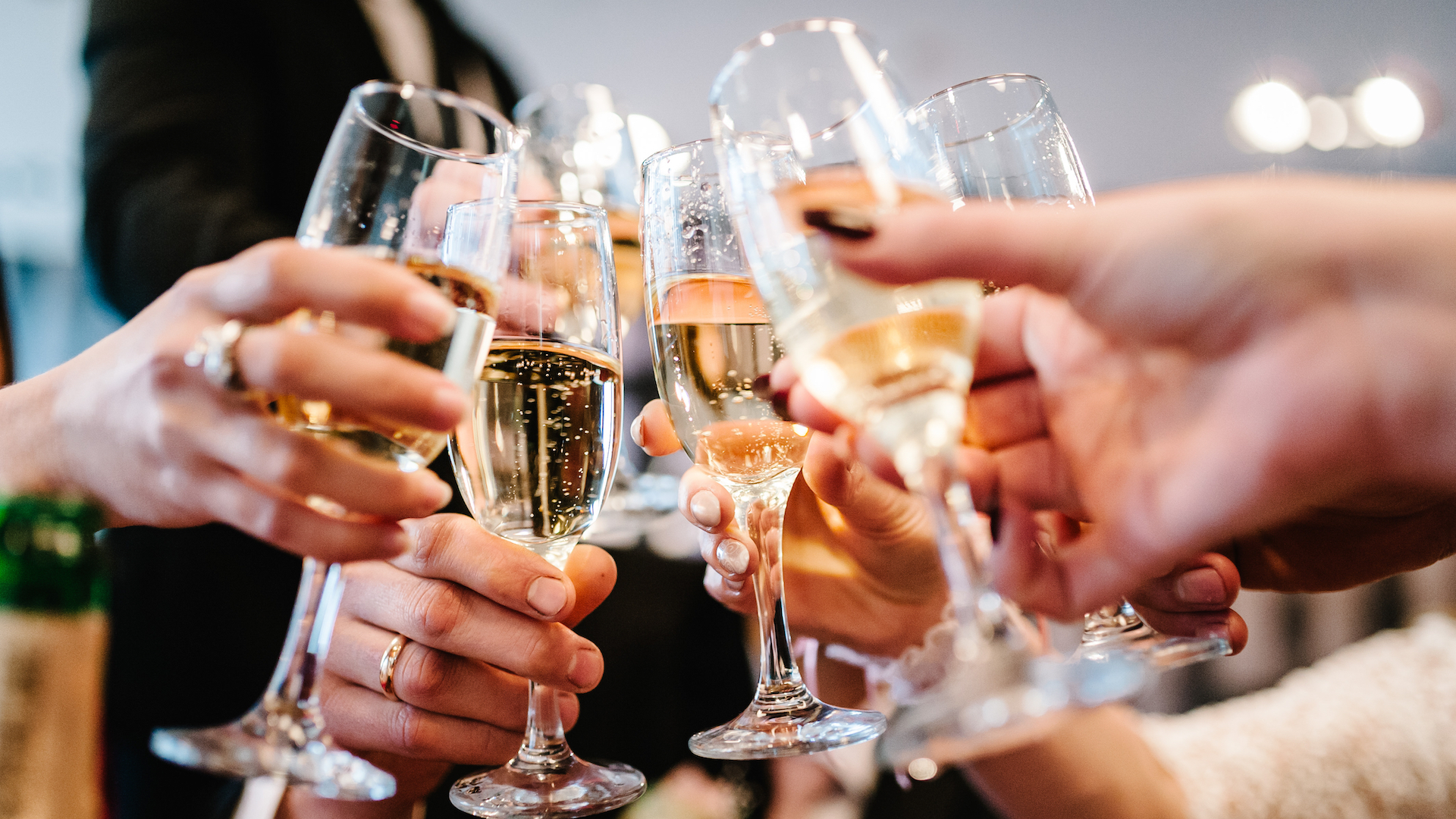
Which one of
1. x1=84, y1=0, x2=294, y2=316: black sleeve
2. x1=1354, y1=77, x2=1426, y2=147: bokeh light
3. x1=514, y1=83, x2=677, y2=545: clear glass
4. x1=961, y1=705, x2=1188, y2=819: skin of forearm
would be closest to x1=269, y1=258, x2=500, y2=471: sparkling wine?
x1=514, y1=83, x2=677, y2=545: clear glass

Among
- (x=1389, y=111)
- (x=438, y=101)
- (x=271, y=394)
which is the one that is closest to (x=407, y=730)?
(x=271, y=394)

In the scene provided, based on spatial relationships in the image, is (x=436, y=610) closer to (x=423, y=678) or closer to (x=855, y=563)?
(x=423, y=678)

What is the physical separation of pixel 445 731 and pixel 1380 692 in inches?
93.1

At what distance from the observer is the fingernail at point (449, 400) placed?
515 mm

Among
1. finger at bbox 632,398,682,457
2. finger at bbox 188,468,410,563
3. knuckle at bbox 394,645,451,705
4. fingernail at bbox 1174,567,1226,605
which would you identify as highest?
finger at bbox 188,468,410,563

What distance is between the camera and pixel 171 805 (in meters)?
1.41

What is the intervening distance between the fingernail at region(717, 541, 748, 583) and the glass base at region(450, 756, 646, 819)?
8.1 inches

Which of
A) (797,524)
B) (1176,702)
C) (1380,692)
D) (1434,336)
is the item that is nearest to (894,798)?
(797,524)

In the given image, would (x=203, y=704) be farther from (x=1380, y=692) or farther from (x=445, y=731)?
(x=1380, y=692)

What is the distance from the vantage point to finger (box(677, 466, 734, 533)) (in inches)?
32.2

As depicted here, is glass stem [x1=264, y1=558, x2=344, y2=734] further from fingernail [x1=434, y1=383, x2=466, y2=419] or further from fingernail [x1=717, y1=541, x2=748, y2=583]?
fingernail [x1=717, y1=541, x2=748, y2=583]

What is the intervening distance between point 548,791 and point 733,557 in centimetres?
27

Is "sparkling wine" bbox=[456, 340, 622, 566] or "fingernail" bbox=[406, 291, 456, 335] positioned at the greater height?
"fingernail" bbox=[406, 291, 456, 335]

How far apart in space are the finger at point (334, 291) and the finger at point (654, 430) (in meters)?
0.46
